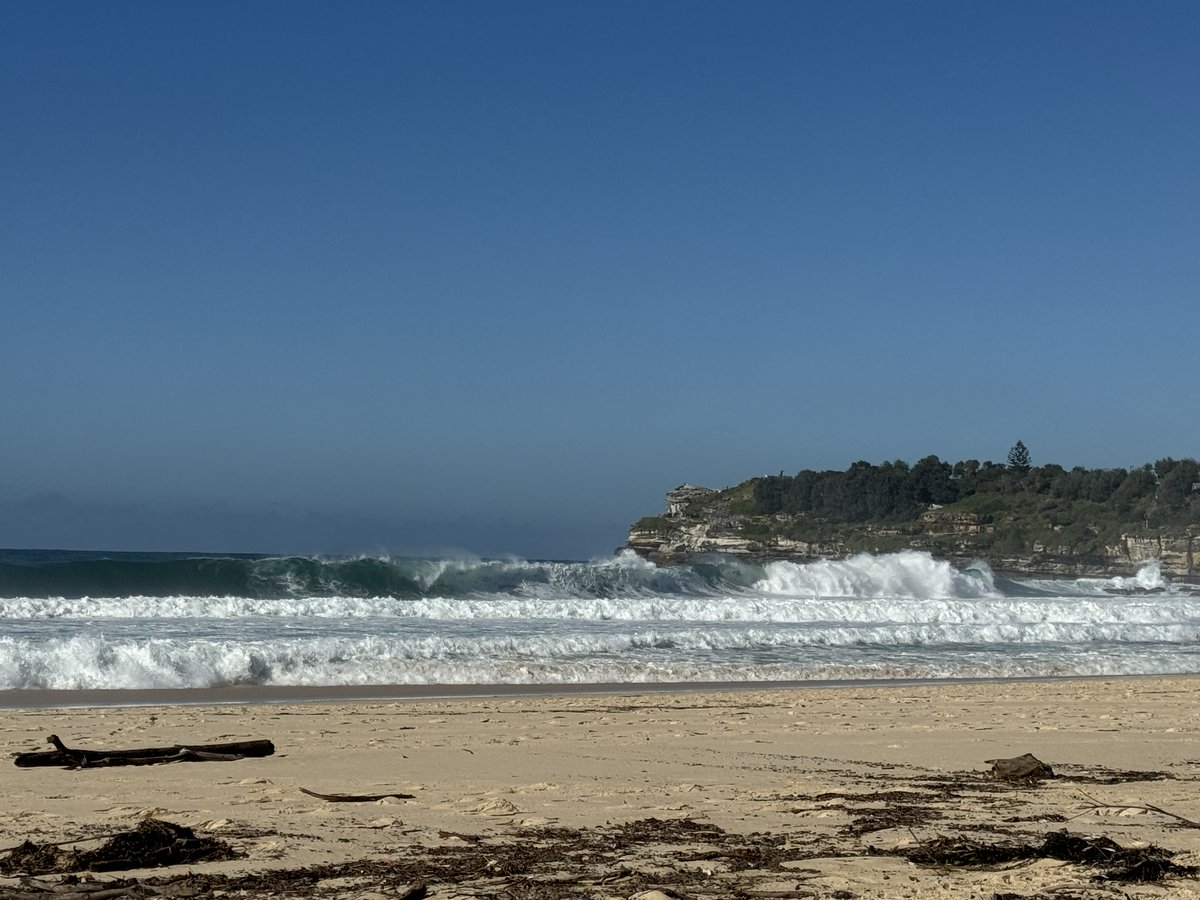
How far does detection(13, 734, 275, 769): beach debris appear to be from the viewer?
292 inches

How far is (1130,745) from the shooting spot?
9.02 meters

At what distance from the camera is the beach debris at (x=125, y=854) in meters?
4.60

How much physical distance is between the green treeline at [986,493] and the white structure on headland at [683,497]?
4475 mm

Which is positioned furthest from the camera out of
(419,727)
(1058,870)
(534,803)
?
(419,727)

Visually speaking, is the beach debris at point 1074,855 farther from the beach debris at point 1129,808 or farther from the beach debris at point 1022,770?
the beach debris at point 1022,770

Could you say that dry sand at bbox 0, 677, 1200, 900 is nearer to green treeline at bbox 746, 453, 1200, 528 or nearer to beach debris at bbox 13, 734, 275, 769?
beach debris at bbox 13, 734, 275, 769

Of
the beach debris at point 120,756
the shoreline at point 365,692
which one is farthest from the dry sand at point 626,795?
the shoreline at point 365,692

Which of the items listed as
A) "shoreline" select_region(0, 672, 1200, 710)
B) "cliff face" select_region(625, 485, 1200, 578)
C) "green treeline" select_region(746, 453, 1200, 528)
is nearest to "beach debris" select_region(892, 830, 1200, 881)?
"shoreline" select_region(0, 672, 1200, 710)

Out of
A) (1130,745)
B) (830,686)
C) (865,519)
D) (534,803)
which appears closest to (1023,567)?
(865,519)

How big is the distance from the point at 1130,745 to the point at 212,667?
9.96m

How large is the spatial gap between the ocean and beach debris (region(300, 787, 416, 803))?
7979 millimetres

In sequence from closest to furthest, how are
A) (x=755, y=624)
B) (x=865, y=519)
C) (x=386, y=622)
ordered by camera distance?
1. (x=386, y=622)
2. (x=755, y=624)
3. (x=865, y=519)

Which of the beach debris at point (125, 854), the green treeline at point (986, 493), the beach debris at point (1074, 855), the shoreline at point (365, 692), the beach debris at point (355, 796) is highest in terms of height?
the green treeline at point (986, 493)

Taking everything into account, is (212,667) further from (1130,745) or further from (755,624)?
(755,624)
